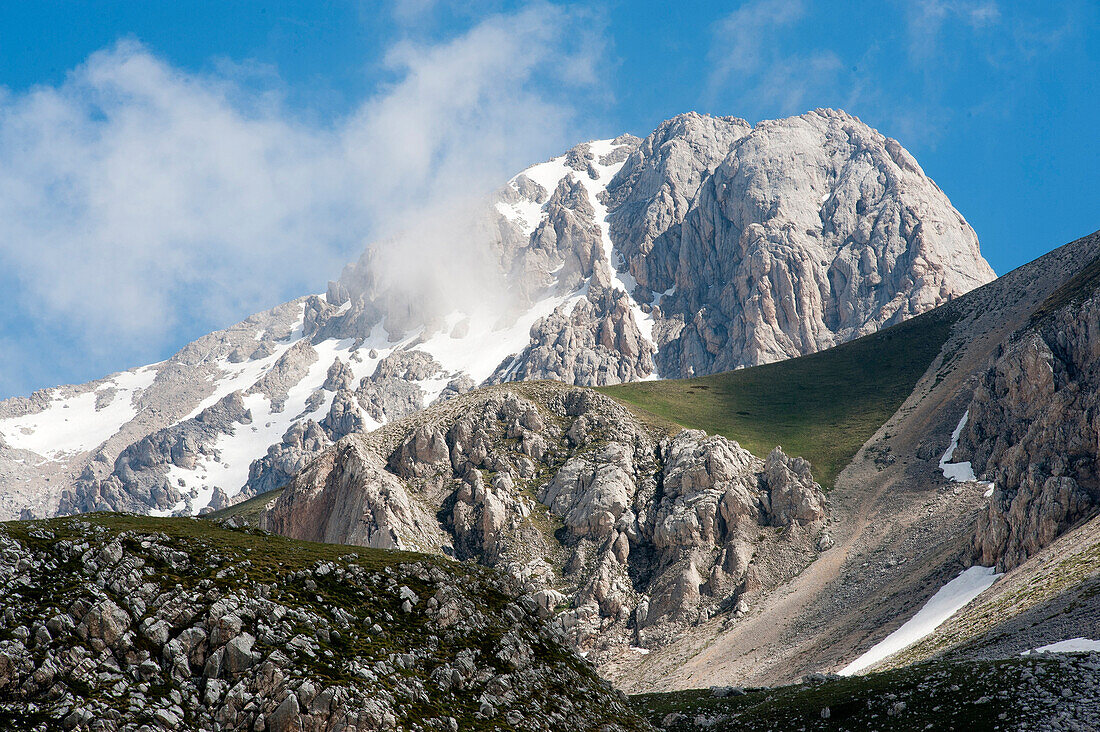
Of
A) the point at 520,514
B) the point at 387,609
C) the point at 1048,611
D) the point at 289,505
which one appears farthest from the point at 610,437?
the point at 387,609

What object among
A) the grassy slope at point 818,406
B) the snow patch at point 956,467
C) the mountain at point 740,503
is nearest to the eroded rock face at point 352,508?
the mountain at point 740,503

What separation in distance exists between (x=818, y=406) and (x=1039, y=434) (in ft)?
241

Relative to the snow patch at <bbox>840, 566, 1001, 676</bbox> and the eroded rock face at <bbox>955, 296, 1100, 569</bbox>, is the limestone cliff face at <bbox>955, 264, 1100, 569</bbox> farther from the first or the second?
the snow patch at <bbox>840, 566, 1001, 676</bbox>

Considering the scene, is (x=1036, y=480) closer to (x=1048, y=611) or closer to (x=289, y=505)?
(x=1048, y=611)

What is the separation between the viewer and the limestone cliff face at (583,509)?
410ft

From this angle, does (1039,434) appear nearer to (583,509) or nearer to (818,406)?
(583,509)

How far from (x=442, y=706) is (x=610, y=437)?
398 feet

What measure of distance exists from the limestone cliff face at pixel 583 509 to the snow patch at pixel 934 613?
3238cm

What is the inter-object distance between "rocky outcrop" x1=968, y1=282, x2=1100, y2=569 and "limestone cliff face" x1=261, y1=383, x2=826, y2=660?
101ft

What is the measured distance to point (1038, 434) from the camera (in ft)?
362

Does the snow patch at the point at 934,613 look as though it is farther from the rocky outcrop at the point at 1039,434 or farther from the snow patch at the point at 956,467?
the snow patch at the point at 956,467

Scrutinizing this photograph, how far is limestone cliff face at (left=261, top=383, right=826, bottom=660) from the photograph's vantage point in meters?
125

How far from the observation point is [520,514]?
13912 cm

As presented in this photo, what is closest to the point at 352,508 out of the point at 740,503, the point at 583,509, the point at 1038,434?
the point at 583,509
